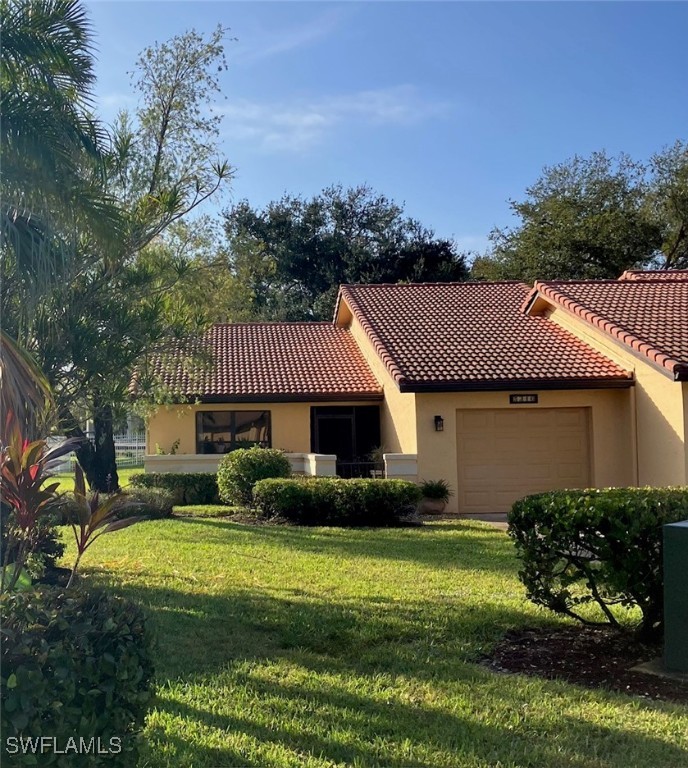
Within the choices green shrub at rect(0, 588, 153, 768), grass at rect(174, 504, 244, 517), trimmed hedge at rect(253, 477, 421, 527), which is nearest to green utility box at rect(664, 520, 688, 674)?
green shrub at rect(0, 588, 153, 768)

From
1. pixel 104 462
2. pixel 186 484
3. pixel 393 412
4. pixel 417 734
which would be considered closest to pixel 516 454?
pixel 393 412

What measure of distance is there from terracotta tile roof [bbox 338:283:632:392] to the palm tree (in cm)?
983

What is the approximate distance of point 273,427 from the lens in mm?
20562

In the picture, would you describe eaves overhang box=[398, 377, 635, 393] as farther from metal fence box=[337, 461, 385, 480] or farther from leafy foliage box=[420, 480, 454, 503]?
metal fence box=[337, 461, 385, 480]

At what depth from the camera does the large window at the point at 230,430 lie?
20703 millimetres

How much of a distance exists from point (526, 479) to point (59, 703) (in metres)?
15.2

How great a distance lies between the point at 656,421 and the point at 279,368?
1043 centimetres

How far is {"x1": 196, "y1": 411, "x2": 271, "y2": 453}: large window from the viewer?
2070cm

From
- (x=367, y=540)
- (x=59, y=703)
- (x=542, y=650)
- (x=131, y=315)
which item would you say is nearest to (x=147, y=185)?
(x=131, y=315)

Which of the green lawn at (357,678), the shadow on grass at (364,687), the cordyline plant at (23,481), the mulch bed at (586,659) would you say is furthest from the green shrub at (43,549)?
the mulch bed at (586,659)

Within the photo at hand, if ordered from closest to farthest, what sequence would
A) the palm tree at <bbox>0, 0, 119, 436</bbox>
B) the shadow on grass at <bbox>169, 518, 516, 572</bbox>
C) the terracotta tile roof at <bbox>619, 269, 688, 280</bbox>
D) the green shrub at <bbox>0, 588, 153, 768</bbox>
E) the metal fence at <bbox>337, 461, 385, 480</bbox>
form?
the green shrub at <bbox>0, 588, 153, 768</bbox> < the palm tree at <bbox>0, 0, 119, 436</bbox> < the shadow on grass at <bbox>169, 518, 516, 572</bbox> < the metal fence at <bbox>337, 461, 385, 480</bbox> < the terracotta tile roof at <bbox>619, 269, 688, 280</bbox>

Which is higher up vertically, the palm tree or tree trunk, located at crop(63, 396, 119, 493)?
the palm tree

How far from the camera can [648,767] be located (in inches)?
163

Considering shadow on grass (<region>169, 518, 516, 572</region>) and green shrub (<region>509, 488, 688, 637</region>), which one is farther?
shadow on grass (<region>169, 518, 516, 572</region>)
